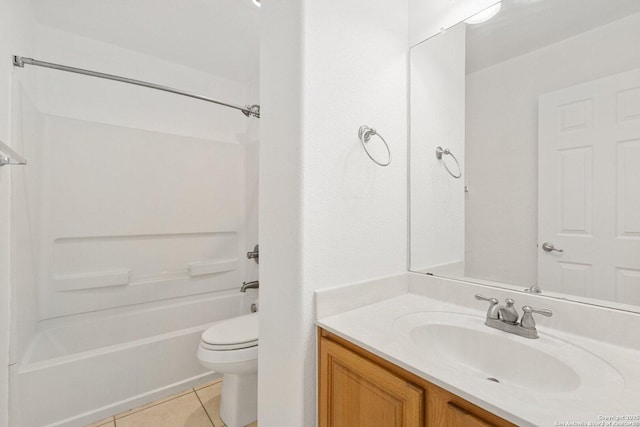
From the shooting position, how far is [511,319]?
2.85ft

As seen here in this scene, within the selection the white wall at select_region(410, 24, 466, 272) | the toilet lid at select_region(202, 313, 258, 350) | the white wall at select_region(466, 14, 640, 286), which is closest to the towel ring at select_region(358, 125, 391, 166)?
the white wall at select_region(410, 24, 466, 272)

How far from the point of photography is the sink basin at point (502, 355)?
656mm

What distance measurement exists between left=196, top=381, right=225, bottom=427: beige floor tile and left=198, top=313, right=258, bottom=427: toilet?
4 centimetres

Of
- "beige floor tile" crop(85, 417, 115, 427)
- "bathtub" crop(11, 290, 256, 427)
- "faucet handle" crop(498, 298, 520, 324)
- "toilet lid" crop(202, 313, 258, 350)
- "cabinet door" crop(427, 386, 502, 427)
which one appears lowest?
"beige floor tile" crop(85, 417, 115, 427)

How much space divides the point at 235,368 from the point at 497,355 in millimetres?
1225

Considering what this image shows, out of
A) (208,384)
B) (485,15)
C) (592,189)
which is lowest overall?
(208,384)

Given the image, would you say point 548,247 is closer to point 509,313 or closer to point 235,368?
point 509,313

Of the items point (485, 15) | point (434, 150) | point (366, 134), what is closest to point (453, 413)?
point (366, 134)

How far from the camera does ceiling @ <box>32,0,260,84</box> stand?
66.3 inches

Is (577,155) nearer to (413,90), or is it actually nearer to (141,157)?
(413,90)

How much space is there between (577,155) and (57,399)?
2495 millimetres

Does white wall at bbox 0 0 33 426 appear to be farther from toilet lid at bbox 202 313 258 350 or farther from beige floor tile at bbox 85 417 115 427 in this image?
toilet lid at bbox 202 313 258 350

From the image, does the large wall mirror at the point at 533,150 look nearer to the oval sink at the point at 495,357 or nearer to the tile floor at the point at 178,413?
the oval sink at the point at 495,357

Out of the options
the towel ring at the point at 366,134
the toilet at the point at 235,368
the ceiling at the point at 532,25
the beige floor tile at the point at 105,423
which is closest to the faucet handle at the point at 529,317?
the towel ring at the point at 366,134
